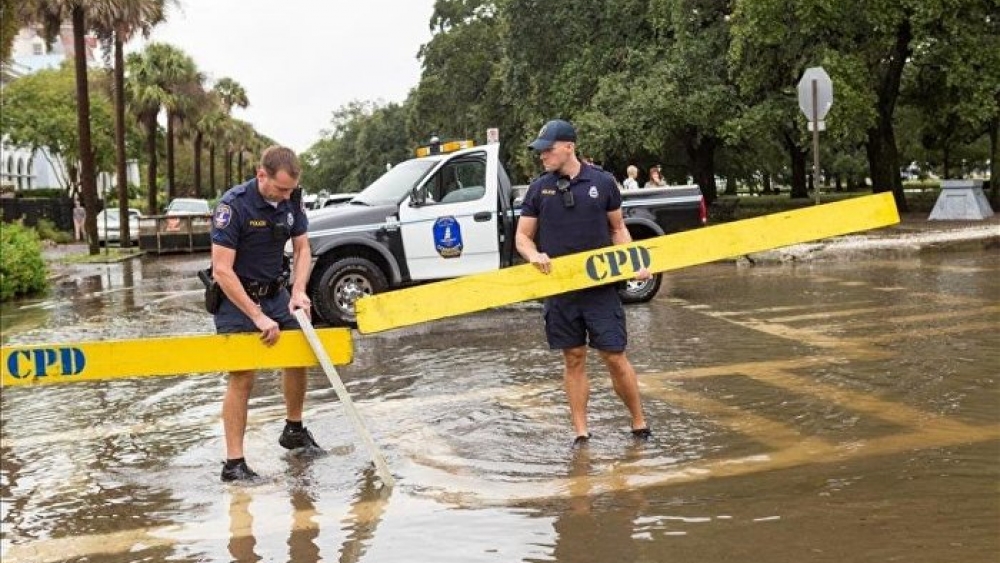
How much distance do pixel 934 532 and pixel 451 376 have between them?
480cm

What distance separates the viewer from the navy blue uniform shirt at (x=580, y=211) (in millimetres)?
6281

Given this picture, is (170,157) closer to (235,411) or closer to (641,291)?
(641,291)

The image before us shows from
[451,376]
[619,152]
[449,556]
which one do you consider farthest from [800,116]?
[449,556]

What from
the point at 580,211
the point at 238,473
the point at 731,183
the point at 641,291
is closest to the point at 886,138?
the point at 641,291

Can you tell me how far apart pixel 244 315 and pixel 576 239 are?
1.85 meters

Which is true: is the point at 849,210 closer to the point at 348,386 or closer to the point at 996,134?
the point at 348,386

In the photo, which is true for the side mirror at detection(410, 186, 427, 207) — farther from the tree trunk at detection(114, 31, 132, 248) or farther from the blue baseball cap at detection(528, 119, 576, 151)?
the tree trunk at detection(114, 31, 132, 248)

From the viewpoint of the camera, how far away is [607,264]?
6.14 metres

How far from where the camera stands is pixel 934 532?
4.62 meters

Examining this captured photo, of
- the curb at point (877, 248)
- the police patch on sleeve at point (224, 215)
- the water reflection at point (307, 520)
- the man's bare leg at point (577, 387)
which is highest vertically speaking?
the police patch on sleeve at point (224, 215)

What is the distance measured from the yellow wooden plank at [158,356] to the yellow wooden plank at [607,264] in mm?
335

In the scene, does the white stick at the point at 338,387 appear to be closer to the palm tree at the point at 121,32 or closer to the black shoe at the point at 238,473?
the black shoe at the point at 238,473

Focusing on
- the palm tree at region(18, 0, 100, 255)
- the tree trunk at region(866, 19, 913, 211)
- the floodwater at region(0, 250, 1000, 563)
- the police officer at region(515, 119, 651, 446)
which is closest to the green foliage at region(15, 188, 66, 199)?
the palm tree at region(18, 0, 100, 255)

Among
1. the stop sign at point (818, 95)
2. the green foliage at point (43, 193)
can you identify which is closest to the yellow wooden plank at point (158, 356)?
the stop sign at point (818, 95)
